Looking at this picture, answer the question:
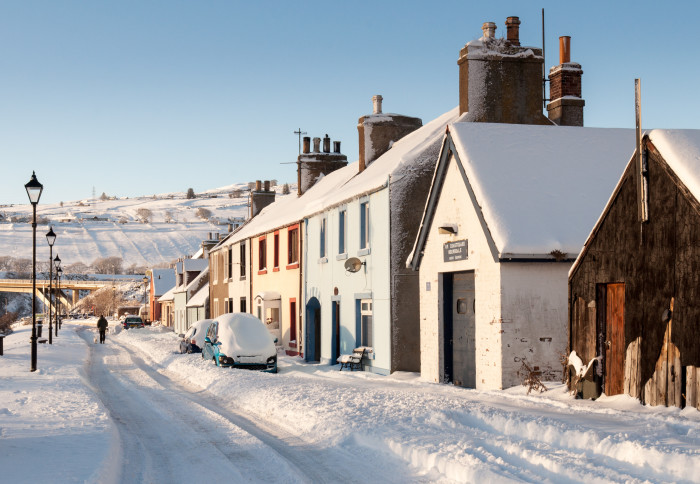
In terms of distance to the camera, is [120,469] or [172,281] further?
[172,281]

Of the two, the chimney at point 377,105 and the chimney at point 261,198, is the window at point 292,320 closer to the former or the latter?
the chimney at point 377,105

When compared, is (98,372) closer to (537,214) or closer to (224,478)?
(537,214)

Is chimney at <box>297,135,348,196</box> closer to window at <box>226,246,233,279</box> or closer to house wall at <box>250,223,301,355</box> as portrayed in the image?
house wall at <box>250,223,301,355</box>

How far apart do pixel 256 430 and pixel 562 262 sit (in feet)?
23.2

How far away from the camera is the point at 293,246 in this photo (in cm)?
3098

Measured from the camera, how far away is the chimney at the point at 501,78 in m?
21.0

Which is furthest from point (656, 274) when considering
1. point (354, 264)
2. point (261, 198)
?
point (261, 198)

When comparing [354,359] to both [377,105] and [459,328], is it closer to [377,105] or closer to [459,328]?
→ [459,328]

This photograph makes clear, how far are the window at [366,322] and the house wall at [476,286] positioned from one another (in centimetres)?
354

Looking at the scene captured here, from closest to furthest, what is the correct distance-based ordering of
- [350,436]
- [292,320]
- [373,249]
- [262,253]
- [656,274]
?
[350,436] < [656,274] < [373,249] < [292,320] < [262,253]

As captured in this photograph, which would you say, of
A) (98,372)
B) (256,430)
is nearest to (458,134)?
(256,430)

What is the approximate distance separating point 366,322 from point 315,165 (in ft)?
51.7

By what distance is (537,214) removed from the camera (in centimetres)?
1596

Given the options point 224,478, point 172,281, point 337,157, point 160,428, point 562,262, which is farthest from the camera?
point 172,281
